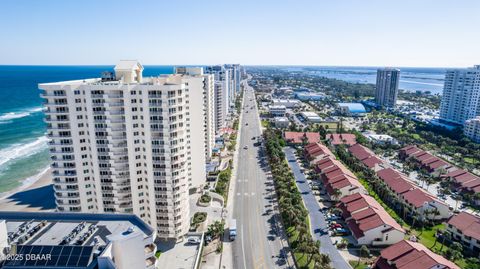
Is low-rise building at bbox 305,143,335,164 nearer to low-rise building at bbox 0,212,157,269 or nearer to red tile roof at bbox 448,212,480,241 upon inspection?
red tile roof at bbox 448,212,480,241

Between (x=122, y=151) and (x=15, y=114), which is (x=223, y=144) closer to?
(x=122, y=151)

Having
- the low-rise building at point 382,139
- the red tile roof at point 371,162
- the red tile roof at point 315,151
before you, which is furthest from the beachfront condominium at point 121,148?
the low-rise building at point 382,139

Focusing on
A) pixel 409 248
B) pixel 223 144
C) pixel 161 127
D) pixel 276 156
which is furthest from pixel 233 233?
pixel 223 144

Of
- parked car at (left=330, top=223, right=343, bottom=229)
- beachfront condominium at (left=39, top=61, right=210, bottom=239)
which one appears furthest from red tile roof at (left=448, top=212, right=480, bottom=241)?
beachfront condominium at (left=39, top=61, right=210, bottom=239)

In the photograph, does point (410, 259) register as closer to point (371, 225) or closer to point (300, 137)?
point (371, 225)

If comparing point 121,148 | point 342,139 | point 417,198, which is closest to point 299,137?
point 342,139

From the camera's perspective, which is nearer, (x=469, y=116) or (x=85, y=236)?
(x=85, y=236)

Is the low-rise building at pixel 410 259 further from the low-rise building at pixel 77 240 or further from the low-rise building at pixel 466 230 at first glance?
the low-rise building at pixel 77 240
